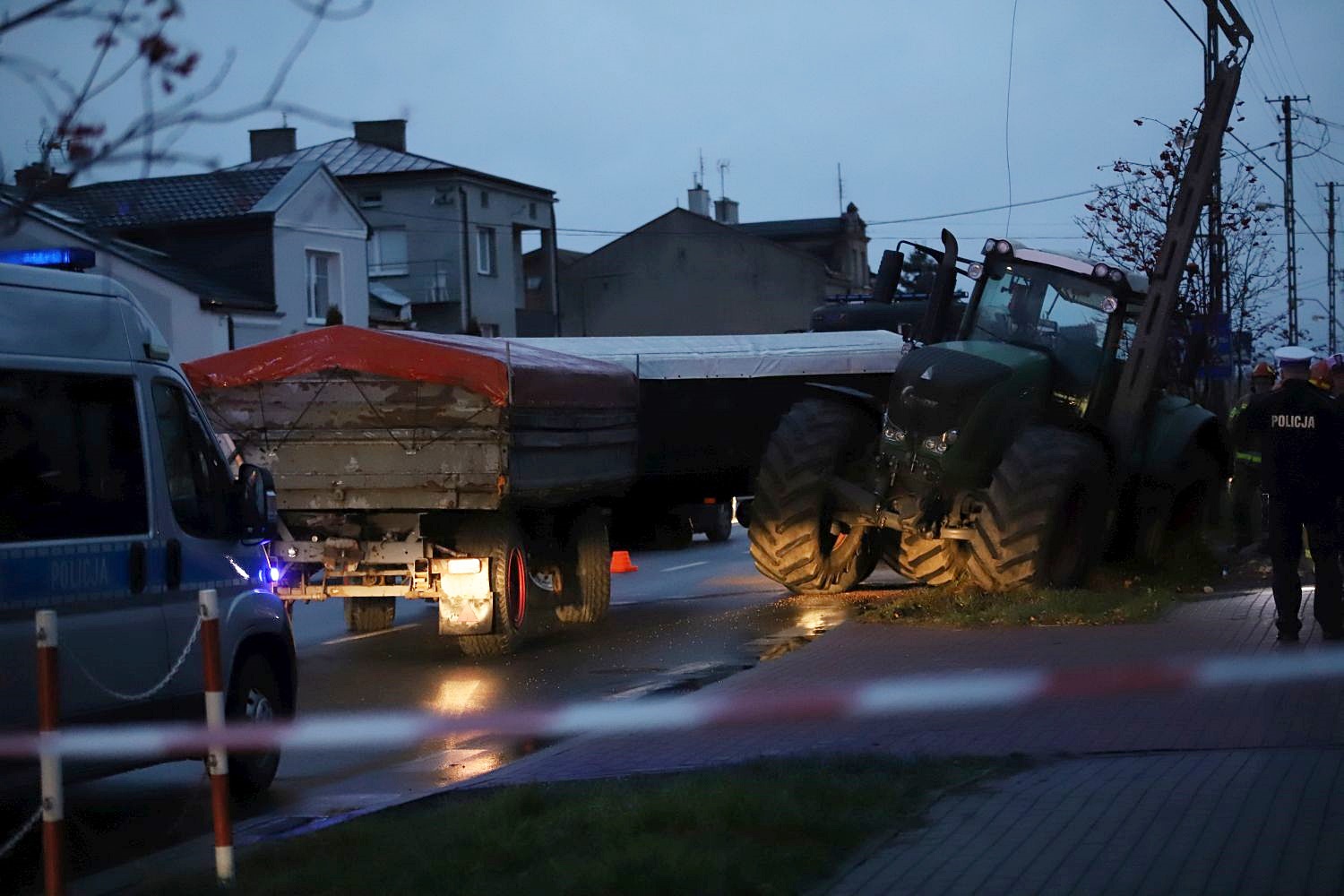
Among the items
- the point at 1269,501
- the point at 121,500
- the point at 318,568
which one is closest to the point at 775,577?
the point at 318,568

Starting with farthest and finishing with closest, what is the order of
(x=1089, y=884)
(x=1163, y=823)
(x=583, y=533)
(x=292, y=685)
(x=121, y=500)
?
(x=583, y=533), (x=292, y=685), (x=121, y=500), (x=1163, y=823), (x=1089, y=884)

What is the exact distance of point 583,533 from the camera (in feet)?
55.0

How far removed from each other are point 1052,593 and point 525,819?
843 centimetres

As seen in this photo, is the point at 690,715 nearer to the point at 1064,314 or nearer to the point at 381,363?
the point at 381,363

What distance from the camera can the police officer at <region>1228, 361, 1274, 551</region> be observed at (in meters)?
18.5

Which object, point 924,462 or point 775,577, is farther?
point 775,577

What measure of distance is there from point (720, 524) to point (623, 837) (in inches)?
765

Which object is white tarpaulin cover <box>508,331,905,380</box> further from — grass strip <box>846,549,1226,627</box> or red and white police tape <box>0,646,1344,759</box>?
red and white police tape <box>0,646,1344,759</box>

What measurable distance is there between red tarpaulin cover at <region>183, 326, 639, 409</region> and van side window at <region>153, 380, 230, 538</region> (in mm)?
4570

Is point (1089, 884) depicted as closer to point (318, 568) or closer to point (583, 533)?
point (318, 568)

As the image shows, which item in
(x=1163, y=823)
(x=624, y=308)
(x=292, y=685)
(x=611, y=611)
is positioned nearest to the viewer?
(x=1163, y=823)

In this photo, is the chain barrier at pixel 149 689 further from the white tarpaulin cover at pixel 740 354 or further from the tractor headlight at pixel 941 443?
the white tarpaulin cover at pixel 740 354

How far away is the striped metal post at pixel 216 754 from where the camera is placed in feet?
21.4

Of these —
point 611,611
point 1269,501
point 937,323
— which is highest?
point 937,323
